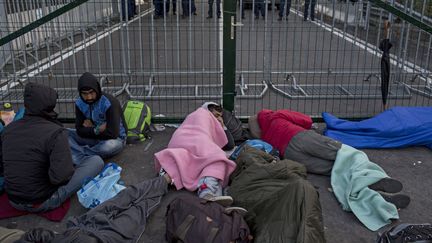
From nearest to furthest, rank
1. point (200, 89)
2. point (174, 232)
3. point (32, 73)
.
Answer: point (174, 232)
point (200, 89)
point (32, 73)

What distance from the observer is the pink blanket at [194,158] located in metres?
3.92

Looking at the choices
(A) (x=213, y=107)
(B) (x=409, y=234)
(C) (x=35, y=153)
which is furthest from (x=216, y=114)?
(B) (x=409, y=234)

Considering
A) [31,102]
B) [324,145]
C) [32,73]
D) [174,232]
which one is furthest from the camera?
[32,73]

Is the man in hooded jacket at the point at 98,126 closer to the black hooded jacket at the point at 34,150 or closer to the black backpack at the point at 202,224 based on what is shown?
the black hooded jacket at the point at 34,150

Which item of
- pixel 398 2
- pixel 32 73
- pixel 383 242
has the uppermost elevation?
pixel 398 2

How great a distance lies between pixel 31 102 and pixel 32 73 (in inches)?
168

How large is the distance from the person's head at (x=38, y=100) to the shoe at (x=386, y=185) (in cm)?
280

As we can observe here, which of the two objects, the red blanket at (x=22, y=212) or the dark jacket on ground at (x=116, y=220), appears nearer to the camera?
the dark jacket on ground at (x=116, y=220)

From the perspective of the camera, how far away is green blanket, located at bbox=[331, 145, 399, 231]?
349 centimetres

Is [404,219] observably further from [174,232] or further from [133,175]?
[133,175]

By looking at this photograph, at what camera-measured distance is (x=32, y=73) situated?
23.8ft

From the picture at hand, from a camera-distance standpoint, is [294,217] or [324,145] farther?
[324,145]

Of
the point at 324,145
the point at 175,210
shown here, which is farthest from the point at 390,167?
the point at 175,210

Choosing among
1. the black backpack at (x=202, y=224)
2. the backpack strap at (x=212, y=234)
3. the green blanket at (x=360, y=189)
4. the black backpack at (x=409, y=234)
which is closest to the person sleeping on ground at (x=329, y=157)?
the green blanket at (x=360, y=189)
